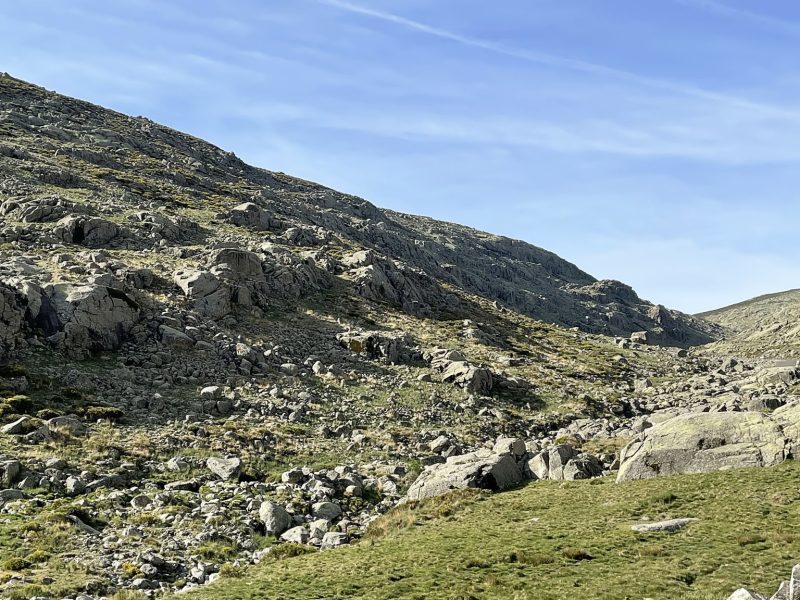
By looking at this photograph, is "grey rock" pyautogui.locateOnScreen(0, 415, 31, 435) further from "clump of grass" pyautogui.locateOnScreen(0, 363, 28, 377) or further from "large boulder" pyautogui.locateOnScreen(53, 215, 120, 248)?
"large boulder" pyautogui.locateOnScreen(53, 215, 120, 248)

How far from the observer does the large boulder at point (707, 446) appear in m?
31.0

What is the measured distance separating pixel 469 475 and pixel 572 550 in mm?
11324

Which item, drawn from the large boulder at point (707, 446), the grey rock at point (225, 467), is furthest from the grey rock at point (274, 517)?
the large boulder at point (707, 446)

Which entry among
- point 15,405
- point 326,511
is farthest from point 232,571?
point 15,405

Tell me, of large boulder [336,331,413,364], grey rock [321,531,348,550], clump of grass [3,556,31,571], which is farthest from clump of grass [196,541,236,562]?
large boulder [336,331,413,364]

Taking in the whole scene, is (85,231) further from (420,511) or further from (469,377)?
(420,511)

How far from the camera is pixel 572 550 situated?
879 inches

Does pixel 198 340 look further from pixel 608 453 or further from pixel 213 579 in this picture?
pixel 608 453

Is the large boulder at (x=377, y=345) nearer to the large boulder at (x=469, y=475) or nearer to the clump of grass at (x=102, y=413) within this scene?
the large boulder at (x=469, y=475)

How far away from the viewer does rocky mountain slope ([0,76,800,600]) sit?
2527cm

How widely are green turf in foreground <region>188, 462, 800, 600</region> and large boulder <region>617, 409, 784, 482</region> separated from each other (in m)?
1.22

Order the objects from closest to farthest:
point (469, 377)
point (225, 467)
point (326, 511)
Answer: point (326, 511)
point (225, 467)
point (469, 377)

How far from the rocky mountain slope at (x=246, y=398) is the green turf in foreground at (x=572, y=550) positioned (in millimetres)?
1631

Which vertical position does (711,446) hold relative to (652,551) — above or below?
above
